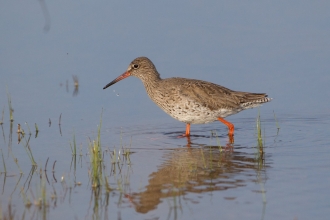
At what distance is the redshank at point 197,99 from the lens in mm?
12070

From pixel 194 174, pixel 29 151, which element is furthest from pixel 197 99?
pixel 29 151

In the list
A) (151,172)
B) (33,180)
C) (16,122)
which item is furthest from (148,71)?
(33,180)

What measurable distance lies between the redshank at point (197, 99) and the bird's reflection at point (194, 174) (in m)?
1.27

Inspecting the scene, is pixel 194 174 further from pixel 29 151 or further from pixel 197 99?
pixel 197 99

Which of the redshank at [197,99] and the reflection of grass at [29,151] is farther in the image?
the redshank at [197,99]

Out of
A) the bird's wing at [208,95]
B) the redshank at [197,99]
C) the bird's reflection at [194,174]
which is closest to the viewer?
the bird's reflection at [194,174]

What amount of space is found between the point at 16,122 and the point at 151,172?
11.4 ft

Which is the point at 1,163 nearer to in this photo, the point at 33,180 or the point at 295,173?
the point at 33,180

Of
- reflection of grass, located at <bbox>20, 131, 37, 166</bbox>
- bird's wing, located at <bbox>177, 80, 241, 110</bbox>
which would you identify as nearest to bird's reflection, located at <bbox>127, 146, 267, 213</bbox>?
bird's wing, located at <bbox>177, 80, 241, 110</bbox>

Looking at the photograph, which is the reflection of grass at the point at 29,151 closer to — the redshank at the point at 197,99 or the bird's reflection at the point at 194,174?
the bird's reflection at the point at 194,174

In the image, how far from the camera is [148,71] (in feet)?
42.4

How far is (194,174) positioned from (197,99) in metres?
3.27

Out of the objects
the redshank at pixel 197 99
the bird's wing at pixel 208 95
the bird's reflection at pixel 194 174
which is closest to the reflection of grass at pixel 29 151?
the bird's reflection at pixel 194 174

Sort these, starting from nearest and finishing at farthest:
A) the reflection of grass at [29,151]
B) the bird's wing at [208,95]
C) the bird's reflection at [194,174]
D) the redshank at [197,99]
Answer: the bird's reflection at [194,174]
the reflection of grass at [29,151]
the redshank at [197,99]
the bird's wing at [208,95]
